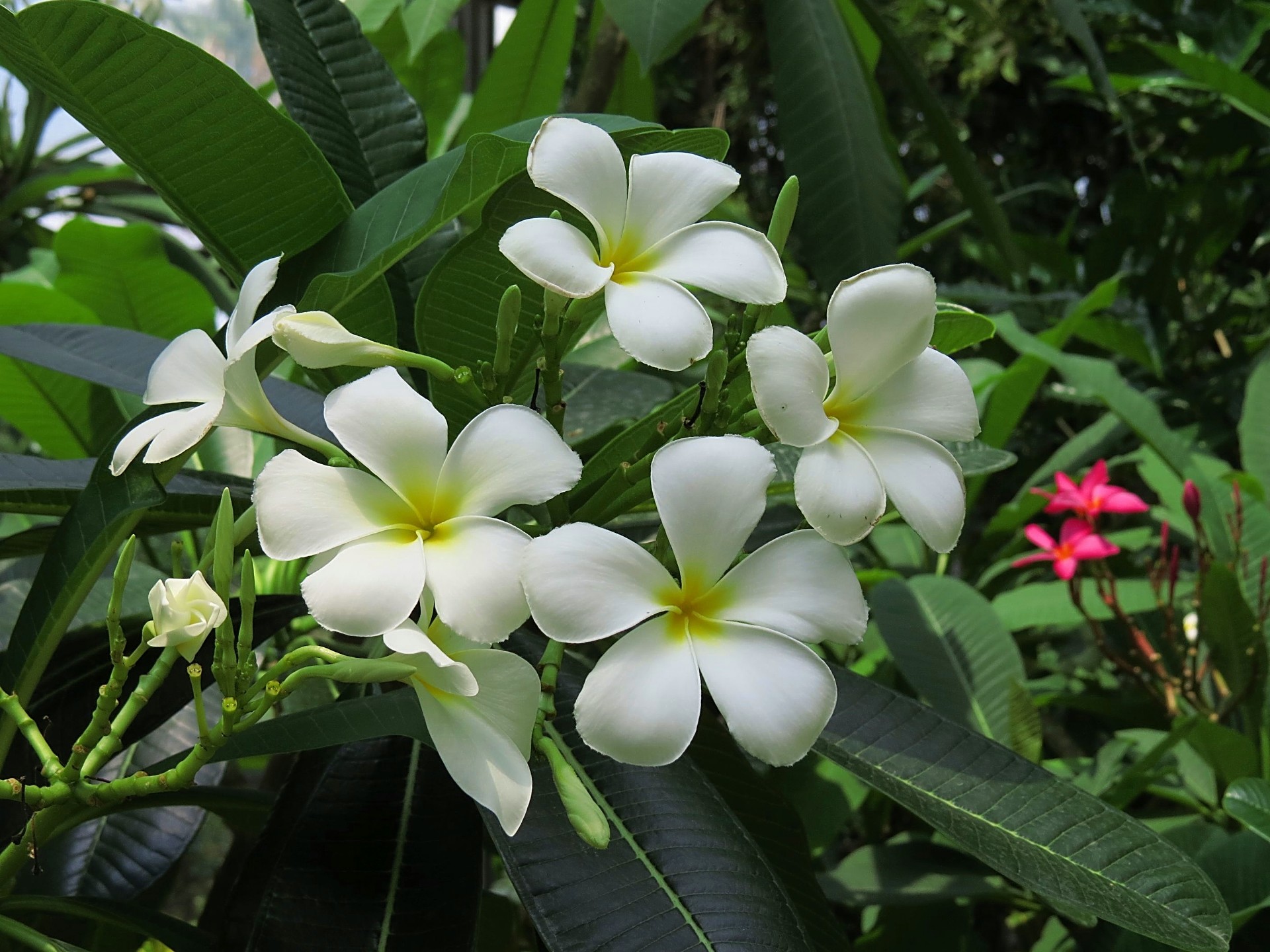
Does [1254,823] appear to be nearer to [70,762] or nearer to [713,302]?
[70,762]

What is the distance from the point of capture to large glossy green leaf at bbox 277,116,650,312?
17.8 inches

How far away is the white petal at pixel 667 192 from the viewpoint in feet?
1.48

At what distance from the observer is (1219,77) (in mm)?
1976

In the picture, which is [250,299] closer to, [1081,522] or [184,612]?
[184,612]

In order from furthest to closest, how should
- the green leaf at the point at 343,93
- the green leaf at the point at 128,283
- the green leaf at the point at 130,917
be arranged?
the green leaf at the point at 128,283, the green leaf at the point at 343,93, the green leaf at the point at 130,917

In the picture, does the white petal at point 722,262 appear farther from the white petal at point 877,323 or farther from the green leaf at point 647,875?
the green leaf at point 647,875

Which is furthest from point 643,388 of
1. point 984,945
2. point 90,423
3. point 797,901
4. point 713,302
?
point 713,302

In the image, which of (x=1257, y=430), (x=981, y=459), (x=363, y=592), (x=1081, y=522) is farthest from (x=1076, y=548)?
(x=363, y=592)

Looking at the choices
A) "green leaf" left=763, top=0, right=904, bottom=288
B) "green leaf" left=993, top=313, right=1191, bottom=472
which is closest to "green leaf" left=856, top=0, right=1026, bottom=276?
"green leaf" left=763, top=0, right=904, bottom=288

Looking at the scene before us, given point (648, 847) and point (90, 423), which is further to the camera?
point (90, 423)

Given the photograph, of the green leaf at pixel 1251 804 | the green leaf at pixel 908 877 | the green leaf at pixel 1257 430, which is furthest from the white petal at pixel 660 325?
the green leaf at pixel 1257 430

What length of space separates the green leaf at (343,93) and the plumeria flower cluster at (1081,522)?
0.87 m

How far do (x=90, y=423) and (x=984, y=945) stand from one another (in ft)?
3.54

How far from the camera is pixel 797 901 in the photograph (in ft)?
1.97
